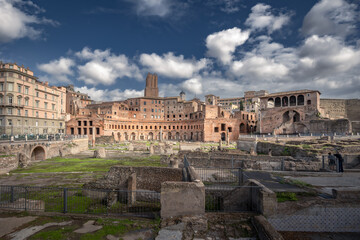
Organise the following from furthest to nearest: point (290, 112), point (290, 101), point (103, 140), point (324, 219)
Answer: point (290, 101)
point (290, 112)
point (103, 140)
point (324, 219)

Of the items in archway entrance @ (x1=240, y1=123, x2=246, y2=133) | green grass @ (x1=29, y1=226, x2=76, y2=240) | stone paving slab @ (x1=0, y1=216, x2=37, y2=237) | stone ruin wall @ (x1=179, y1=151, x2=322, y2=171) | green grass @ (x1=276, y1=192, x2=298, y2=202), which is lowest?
stone ruin wall @ (x1=179, y1=151, x2=322, y2=171)

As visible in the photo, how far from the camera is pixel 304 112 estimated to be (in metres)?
48.1

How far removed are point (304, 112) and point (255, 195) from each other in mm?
52363

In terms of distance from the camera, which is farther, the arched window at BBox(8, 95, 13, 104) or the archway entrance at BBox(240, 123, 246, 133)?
the archway entrance at BBox(240, 123, 246, 133)

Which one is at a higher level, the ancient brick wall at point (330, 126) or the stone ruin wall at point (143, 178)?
the ancient brick wall at point (330, 126)

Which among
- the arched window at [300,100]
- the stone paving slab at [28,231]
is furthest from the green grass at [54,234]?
the arched window at [300,100]

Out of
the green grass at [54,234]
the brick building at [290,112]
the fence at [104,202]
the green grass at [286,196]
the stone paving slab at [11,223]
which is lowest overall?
the fence at [104,202]

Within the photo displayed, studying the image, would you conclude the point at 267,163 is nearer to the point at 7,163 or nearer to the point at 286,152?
the point at 286,152

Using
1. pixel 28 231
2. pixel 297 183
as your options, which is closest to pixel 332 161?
pixel 297 183

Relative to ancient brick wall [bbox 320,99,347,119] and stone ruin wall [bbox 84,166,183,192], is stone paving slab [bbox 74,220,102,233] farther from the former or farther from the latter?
ancient brick wall [bbox 320,99,347,119]

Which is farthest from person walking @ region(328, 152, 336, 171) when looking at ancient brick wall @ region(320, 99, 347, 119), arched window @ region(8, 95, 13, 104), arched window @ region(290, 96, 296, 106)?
ancient brick wall @ region(320, 99, 347, 119)

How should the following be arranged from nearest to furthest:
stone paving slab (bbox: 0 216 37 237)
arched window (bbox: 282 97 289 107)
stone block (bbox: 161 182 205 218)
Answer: stone paving slab (bbox: 0 216 37 237) < stone block (bbox: 161 182 205 218) < arched window (bbox: 282 97 289 107)

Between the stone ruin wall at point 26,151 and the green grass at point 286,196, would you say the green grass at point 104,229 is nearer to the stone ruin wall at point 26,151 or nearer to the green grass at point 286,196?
the green grass at point 286,196

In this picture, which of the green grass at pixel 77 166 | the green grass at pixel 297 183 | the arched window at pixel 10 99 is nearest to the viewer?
the green grass at pixel 297 183
